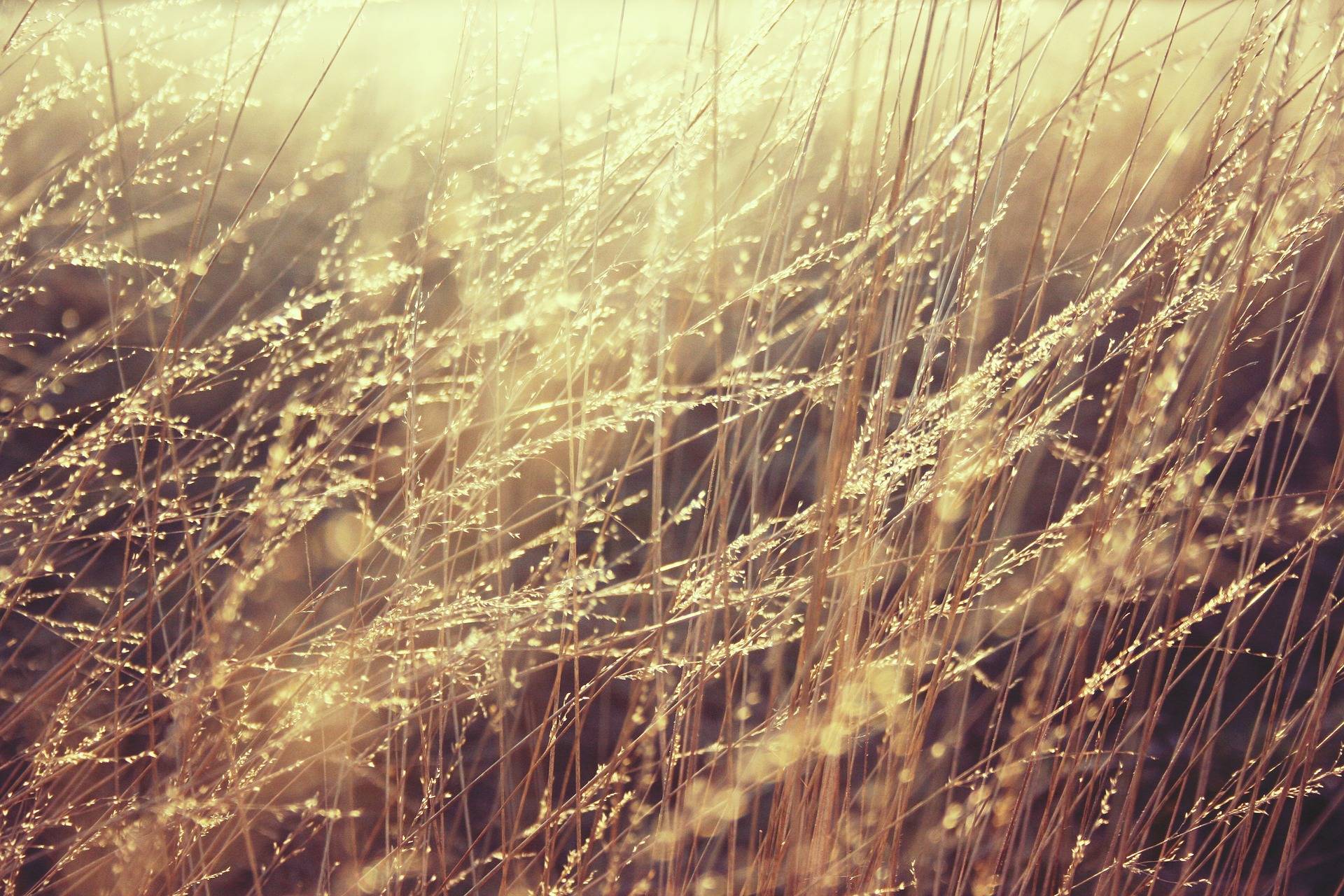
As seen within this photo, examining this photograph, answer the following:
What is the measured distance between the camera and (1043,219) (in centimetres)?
63

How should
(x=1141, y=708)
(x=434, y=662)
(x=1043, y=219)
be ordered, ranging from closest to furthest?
(x=1043, y=219)
(x=434, y=662)
(x=1141, y=708)

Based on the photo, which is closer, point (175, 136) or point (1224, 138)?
point (1224, 138)

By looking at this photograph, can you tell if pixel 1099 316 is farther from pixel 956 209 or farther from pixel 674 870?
pixel 674 870

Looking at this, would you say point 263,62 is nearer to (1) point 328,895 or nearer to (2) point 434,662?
(2) point 434,662

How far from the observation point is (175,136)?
81 cm

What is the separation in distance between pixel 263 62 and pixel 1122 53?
1.95m

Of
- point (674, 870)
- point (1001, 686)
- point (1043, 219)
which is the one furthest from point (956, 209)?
point (674, 870)

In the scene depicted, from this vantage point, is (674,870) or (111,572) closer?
(674,870)

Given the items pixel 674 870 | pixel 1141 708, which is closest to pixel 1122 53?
pixel 1141 708

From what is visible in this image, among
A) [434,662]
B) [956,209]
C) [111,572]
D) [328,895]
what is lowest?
[111,572]

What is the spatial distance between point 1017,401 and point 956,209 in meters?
0.15

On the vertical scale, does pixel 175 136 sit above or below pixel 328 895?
above

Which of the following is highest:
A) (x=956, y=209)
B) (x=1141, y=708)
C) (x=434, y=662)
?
(x=956, y=209)

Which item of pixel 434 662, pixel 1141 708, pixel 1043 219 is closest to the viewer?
pixel 1043 219
